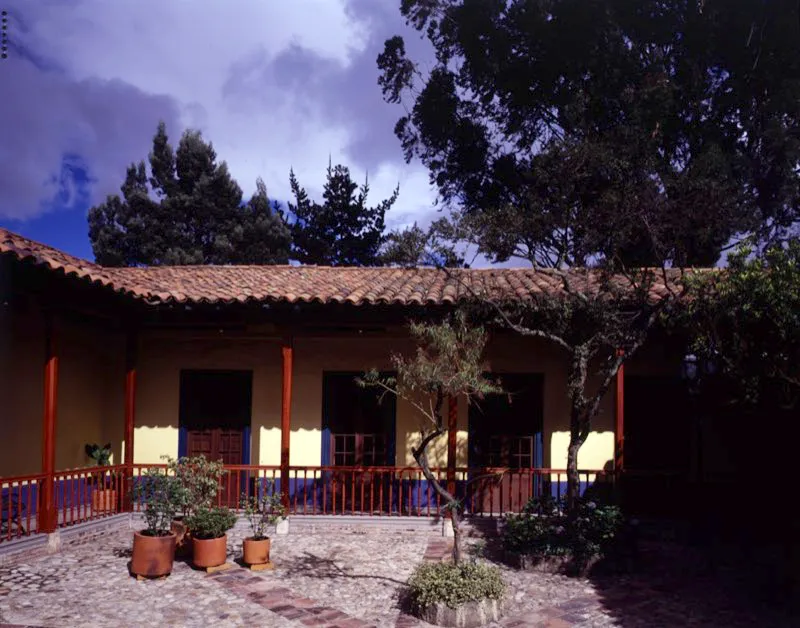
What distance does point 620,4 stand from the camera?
17.9 meters

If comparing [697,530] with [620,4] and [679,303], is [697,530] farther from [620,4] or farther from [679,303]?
[620,4]

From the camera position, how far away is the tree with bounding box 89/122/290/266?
2527 cm

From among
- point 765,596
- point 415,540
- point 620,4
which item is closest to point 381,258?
point 415,540

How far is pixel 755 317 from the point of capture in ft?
21.8

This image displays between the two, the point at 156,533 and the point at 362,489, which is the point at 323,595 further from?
the point at 362,489

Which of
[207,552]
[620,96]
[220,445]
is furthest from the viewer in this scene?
[620,96]

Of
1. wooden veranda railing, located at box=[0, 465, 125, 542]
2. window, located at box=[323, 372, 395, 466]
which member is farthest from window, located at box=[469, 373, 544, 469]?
wooden veranda railing, located at box=[0, 465, 125, 542]

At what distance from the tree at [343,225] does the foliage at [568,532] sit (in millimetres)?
17063

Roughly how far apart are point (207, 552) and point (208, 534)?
0.23m

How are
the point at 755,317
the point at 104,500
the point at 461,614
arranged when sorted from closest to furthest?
the point at 461,614
the point at 755,317
the point at 104,500

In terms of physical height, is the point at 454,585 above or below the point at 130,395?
below

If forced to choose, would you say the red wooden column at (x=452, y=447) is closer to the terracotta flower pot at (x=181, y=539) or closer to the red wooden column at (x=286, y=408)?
the red wooden column at (x=286, y=408)

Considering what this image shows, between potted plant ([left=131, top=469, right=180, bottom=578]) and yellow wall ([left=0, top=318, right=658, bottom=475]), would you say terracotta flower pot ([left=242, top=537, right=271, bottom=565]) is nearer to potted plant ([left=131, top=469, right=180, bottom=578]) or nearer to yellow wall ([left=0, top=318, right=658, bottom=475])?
potted plant ([left=131, top=469, right=180, bottom=578])

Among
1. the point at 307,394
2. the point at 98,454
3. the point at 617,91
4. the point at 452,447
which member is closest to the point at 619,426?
the point at 452,447
